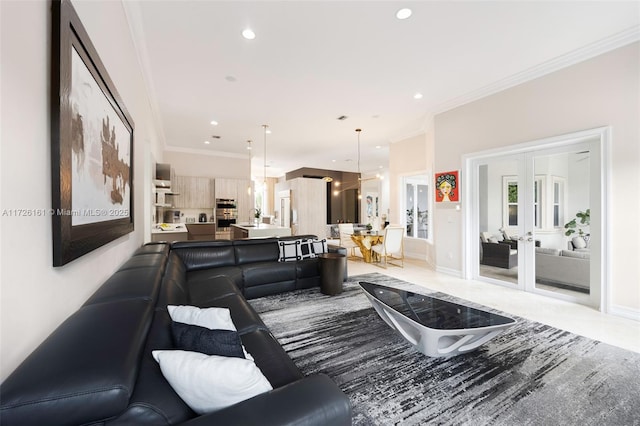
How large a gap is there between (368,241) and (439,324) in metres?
4.07

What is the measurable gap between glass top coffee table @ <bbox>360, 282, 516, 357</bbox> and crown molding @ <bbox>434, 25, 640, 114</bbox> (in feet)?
11.4

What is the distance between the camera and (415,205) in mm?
7133

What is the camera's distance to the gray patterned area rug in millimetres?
1615

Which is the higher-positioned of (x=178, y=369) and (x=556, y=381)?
(x=178, y=369)

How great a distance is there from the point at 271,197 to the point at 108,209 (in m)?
11.3

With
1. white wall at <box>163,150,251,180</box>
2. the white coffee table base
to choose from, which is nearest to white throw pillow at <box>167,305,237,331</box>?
the white coffee table base

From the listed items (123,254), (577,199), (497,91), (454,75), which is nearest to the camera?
(123,254)

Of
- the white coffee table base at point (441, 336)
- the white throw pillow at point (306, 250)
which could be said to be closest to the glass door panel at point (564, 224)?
the white coffee table base at point (441, 336)

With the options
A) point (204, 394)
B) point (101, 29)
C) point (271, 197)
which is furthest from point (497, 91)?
point (271, 197)

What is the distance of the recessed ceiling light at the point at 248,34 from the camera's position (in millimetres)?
2814

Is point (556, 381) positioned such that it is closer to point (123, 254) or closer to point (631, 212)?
point (631, 212)

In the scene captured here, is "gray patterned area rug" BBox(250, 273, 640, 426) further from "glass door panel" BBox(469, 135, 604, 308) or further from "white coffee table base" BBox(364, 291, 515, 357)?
"glass door panel" BBox(469, 135, 604, 308)

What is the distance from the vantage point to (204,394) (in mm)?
898

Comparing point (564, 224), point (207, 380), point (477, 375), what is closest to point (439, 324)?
point (477, 375)
